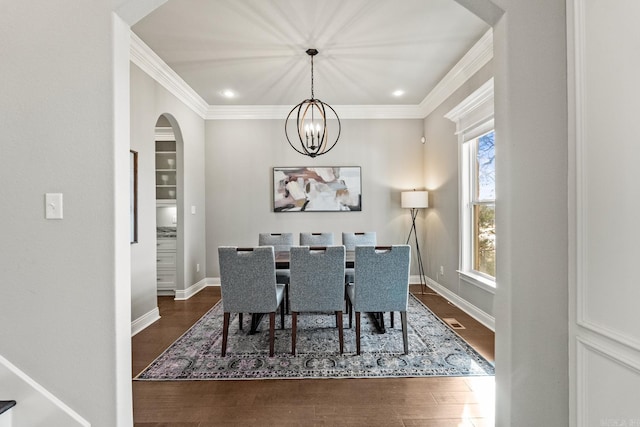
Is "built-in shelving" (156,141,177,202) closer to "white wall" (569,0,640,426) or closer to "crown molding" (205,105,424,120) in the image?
"crown molding" (205,105,424,120)

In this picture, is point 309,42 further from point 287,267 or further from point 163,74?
point 287,267

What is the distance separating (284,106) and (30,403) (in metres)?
4.41

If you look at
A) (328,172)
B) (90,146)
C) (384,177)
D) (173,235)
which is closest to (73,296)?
(90,146)

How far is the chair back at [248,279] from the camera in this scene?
2.42m

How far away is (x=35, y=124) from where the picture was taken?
1325 mm

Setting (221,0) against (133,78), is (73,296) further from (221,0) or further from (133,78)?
(133,78)

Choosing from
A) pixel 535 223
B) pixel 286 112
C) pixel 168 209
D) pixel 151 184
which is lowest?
pixel 535 223

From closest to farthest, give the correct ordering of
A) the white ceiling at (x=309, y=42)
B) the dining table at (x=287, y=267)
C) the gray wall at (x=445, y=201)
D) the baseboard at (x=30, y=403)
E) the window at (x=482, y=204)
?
the baseboard at (x=30, y=403)
the white ceiling at (x=309, y=42)
the dining table at (x=287, y=267)
the window at (x=482, y=204)
the gray wall at (x=445, y=201)

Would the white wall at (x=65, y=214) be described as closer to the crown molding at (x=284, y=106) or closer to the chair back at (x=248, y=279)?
the chair back at (x=248, y=279)

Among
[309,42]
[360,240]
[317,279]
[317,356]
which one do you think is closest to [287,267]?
[317,279]

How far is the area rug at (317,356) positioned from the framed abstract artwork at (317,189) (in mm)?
2151

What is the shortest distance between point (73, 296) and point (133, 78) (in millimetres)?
2609

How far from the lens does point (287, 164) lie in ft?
16.4

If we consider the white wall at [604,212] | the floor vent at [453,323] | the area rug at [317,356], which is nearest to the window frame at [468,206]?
the floor vent at [453,323]
